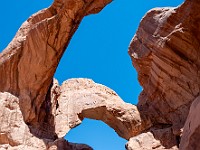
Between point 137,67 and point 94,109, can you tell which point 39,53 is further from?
point 137,67

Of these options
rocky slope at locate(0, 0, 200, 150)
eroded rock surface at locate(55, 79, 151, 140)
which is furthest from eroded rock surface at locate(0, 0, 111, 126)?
eroded rock surface at locate(55, 79, 151, 140)

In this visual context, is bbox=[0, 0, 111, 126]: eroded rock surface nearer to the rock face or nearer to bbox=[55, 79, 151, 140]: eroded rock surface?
the rock face

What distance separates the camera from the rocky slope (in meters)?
17.9

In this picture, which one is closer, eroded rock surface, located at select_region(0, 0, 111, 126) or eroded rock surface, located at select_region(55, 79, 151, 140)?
eroded rock surface, located at select_region(0, 0, 111, 126)

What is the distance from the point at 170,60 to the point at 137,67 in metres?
4.47

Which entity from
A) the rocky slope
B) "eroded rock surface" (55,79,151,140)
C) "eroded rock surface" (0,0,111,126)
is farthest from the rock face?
"eroded rock surface" (0,0,111,126)

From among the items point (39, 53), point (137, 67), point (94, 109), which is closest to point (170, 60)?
point (137, 67)

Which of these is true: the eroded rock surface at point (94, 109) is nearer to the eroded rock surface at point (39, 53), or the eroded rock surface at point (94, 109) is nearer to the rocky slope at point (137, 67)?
the rocky slope at point (137, 67)

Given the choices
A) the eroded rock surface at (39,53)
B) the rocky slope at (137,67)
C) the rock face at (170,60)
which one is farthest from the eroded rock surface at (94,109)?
the eroded rock surface at (39,53)

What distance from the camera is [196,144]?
4.86 meters

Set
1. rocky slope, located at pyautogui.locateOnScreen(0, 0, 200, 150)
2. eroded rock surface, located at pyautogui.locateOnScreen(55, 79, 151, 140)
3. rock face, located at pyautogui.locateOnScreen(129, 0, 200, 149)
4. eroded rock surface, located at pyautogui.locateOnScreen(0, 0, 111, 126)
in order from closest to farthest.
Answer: rock face, located at pyautogui.locateOnScreen(129, 0, 200, 149)
rocky slope, located at pyautogui.locateOnScreen(0, 0, 200, 150)
eroded rock surface, located at pyautogui.locateOnScreen(0, 0, 111, 126)
eroded rock surface, located at pyautogui.locateOnScreen(55, 79, 151, 140)

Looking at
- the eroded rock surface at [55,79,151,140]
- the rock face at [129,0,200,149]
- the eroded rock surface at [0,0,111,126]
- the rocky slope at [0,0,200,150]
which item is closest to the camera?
the rock face at [129,0,200,149]

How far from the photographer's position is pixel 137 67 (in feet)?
75.4

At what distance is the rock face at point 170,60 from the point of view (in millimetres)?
17672
